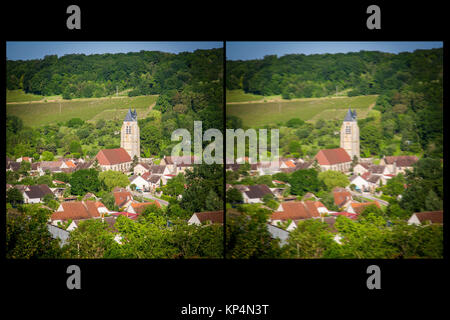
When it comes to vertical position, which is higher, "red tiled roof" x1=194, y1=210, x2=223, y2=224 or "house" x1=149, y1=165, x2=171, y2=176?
"house" x1=149, y1=165, x2=171, y2=176

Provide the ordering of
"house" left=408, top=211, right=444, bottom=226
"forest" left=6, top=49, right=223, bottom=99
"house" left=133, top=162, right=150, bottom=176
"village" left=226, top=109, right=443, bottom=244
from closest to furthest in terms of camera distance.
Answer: "house" left=408, top=211, right=444, bottom=226 → "village" left=226, top=109, right=443, bottom=244 → "forest" left=6, top=49, right=223, bottom=99 → "house" left=133, top=162, right=150, bottom=176

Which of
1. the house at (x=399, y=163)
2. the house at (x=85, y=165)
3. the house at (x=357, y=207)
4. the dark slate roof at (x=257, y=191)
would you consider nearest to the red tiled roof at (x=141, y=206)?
the house at (x=85, y=165)

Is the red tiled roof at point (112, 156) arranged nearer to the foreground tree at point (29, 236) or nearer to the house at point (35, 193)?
the house at point (35, 193)

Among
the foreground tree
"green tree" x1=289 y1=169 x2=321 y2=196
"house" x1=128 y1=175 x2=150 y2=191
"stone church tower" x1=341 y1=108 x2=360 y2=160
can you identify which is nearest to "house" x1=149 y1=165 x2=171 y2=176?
"house" x1=128 y1=175 x2=150 y2=191

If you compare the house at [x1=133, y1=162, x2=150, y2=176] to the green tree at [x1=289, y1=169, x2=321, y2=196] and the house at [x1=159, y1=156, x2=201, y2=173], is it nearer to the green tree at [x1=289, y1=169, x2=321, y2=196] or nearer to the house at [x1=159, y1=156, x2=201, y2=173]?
the house at [x1=159, y1=156, x2=201, y2=173]

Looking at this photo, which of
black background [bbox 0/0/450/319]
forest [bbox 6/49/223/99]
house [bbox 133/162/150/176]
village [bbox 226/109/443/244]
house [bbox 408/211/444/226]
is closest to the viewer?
black background [bbox 0/0/450/319]
